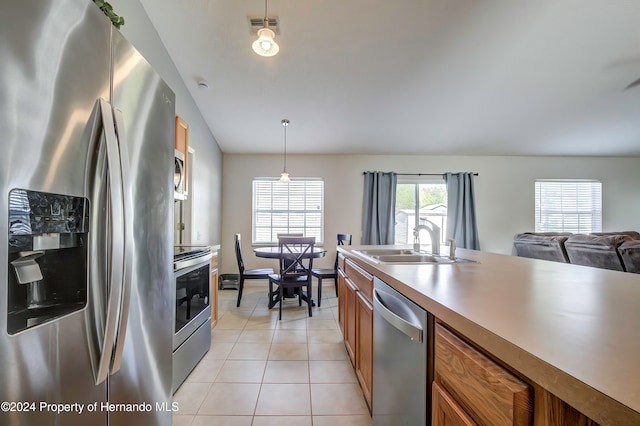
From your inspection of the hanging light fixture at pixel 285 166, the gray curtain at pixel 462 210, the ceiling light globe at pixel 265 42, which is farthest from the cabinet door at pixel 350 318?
the gray curtain at pixel 462 210

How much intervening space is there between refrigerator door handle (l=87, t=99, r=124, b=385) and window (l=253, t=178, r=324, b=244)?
4288mm

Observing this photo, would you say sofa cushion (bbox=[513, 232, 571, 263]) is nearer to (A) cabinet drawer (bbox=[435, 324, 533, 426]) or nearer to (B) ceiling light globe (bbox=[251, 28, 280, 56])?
(A) cabinet drawer (bbox=[435, 324, 533, 426])

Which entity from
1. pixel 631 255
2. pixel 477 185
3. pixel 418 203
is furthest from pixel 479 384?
pixel 477 185

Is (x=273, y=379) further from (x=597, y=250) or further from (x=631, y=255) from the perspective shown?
(x=597, y=250)

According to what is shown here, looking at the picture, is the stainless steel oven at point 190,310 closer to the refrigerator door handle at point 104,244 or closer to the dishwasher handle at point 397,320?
the refrigerator door handle at point 104,244

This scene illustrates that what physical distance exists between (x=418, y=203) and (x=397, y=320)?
4487 millimetres

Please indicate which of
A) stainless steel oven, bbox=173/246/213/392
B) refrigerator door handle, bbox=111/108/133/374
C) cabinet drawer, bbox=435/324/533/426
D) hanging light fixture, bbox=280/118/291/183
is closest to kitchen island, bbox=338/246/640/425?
cabinet drawer, bbox=435/324/533/426

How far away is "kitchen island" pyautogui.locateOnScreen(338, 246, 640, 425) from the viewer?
14.8 inches

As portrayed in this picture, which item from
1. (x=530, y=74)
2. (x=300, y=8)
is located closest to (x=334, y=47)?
(x=300, y=8)

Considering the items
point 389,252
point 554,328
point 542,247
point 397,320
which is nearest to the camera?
point 554,328

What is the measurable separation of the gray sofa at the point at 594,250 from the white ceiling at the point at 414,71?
1.91 metres

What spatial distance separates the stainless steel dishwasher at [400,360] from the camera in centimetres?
82

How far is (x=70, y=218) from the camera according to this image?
2.22 ft

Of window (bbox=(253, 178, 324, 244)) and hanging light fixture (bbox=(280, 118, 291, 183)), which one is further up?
hanging light fixture (bbox=(280, 118, 291, 183))
